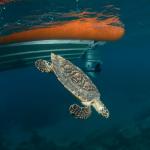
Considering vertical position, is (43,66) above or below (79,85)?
above

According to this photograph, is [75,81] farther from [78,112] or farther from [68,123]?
[68,123]

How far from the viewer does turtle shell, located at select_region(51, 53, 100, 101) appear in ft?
32.7

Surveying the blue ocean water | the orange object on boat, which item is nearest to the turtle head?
the blue ocean water

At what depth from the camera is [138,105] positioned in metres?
32.0

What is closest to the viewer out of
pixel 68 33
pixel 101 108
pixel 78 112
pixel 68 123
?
pixel 78 112

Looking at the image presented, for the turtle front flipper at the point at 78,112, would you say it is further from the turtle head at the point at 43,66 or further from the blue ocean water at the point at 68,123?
the blue ocean water at the point at 68,123

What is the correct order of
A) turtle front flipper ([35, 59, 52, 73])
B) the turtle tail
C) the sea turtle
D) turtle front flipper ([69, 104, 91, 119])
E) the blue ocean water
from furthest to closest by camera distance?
the blue ocean water < turtle front flipper ([35, 59, 52, 73]) < the sea turtle < the turtle tail < turtle front flipper ([69, 104, 91, 119])

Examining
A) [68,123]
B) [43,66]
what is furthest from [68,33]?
[68,123]

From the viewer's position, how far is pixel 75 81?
10.2 meters

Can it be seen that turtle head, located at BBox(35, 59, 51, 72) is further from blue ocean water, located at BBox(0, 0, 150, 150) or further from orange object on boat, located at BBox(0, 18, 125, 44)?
orange object on boat, located at BBox(0, 18, 125, 44)

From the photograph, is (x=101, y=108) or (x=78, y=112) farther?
(x=101, y=108)

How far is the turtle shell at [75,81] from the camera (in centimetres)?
997

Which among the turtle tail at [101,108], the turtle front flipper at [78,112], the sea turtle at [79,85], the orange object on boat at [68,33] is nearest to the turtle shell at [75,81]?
the sea turtle at [79,85]

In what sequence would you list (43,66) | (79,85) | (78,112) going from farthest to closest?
(43,66), (79,85), (78,112)
